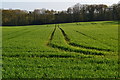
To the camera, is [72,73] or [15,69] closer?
[72,73]

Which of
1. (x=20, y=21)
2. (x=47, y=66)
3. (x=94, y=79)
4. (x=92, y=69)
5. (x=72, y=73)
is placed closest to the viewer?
(x=94, y=79)

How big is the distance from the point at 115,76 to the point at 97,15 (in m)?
146

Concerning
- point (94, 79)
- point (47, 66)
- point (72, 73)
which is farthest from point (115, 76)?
point (47, 66)

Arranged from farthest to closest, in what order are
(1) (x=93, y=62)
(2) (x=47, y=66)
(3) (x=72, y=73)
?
1. (1) (x=93, y=62)
2. (2) (x=47, y=66)
3. (3) (x=72, y=73)

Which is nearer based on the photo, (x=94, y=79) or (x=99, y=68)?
(x=94, y=79)

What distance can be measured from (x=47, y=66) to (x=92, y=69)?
363cm

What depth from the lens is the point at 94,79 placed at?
9578mm

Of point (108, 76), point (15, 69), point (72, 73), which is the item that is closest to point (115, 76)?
point (108, 76)

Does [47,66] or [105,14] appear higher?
[105,14]

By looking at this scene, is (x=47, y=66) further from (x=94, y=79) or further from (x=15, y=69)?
(x=94, y=79)

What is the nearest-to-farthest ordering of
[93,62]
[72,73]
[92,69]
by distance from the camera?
1. [72,73]
2. [92,69]
3. [93,62]

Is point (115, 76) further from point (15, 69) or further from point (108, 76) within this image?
point (15, 69)

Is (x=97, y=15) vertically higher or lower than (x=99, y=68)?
higher

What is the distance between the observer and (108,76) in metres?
9.95
